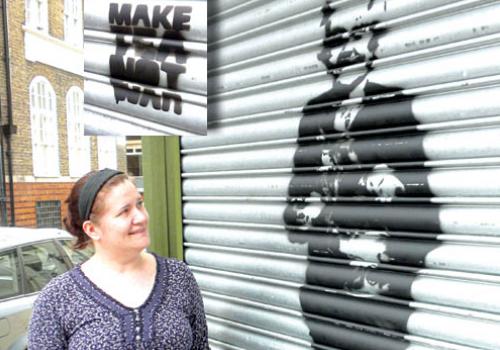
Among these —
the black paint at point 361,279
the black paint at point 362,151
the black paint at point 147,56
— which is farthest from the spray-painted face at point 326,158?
the black paint at point 147,56

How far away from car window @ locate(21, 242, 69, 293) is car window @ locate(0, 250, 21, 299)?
0.32ft

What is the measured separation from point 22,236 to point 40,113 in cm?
979

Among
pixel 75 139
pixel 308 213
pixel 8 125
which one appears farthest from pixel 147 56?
pixel 75 139

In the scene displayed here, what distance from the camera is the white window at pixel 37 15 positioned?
1348 centimetres

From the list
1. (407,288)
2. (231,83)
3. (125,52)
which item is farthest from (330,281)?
(125,52)

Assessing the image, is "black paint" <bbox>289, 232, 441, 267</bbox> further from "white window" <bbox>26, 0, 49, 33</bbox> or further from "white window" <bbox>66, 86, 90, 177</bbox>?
"white window" <bbox>26, 0, 49, 33</bbox>

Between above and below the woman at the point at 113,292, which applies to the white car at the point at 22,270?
below

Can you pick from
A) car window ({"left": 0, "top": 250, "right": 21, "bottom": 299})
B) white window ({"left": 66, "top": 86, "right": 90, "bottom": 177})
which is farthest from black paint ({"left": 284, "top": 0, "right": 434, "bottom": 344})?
white window ({"left": 66, "top": 86, "right": 90, "bottom": 177})

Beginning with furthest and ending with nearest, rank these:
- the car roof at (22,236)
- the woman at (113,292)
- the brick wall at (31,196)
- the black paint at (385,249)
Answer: the brick wall at (31,196), the car roof at (22,236), the woman at (113,292), the black paint at (385,249)

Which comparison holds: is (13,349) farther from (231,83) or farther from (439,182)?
(439,182)

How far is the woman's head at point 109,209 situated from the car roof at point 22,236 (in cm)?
326

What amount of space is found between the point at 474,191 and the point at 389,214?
291 millimetres

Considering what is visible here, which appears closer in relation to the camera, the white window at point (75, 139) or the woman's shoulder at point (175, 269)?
the woman's shoulder at point (175, 269)

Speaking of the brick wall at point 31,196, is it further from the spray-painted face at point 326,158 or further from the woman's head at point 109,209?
the spray-painted face at point 326,158
